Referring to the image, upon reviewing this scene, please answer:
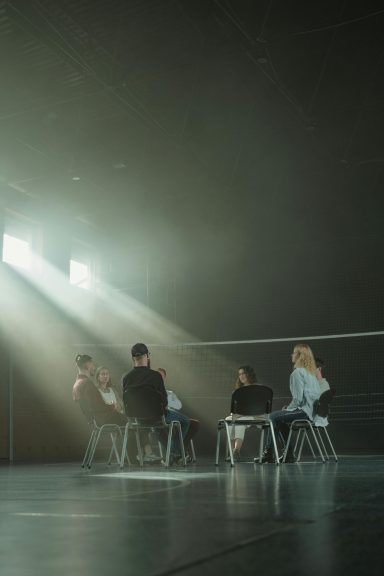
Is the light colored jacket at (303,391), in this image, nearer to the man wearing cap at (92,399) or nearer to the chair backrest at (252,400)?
the chair backrest at (252,400)

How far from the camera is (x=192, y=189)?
51.4 ft

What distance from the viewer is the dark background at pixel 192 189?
1053 centimetres

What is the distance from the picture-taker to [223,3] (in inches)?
384

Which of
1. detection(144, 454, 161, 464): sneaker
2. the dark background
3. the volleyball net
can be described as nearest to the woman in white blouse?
detection(144, 454, 161, 464): sneaker

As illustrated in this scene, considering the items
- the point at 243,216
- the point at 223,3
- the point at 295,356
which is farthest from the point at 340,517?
the point at 243,216

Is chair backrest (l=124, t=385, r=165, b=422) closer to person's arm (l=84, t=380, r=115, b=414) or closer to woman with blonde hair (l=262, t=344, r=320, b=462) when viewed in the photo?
person's arm (l=84, t=380, r=115, b=414)

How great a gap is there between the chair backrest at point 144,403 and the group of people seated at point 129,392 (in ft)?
0.03

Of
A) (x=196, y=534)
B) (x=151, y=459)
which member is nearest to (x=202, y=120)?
(x=151, y=459)

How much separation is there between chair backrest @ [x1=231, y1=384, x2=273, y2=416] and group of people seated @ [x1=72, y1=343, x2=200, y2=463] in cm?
63

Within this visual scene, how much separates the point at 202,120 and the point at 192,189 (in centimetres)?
234

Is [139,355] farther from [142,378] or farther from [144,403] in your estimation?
[144,403]

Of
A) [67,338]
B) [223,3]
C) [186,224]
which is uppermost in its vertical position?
[223,3]

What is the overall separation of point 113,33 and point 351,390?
6.80 m

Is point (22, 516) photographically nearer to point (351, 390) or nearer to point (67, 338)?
point (67, 338)
